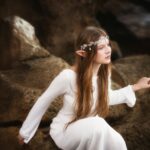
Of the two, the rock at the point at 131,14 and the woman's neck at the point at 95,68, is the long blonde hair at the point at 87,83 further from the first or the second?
the rock at the point at 131,14

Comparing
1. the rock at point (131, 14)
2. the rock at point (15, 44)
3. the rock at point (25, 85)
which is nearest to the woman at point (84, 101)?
the rock at point (25, 85)

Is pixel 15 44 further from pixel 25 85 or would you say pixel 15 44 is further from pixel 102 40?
pixel 102 40

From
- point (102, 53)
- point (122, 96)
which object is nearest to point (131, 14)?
point (122, 96)

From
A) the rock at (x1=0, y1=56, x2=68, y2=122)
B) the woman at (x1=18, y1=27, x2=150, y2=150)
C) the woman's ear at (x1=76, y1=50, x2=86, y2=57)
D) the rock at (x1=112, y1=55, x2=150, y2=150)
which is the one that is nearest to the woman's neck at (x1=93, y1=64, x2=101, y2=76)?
the woman at (x1=18, y1=27, x2=150, y2=150)

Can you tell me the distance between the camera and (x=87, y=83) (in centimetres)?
374

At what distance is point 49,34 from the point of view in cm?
684

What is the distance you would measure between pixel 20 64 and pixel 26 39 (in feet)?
1.01

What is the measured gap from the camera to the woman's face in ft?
12.5

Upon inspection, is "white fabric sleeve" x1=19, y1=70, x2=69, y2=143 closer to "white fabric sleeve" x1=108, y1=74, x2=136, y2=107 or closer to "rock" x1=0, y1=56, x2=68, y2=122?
"white fabric sleeve" x1=108, y1=74, x2=136, y2=107

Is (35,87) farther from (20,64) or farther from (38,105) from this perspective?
(38,105)

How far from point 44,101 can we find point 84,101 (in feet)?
1.04

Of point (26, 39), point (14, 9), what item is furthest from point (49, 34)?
point (26, 39)

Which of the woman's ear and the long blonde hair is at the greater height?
the woman's ear

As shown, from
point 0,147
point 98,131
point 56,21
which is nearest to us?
point 98,131
